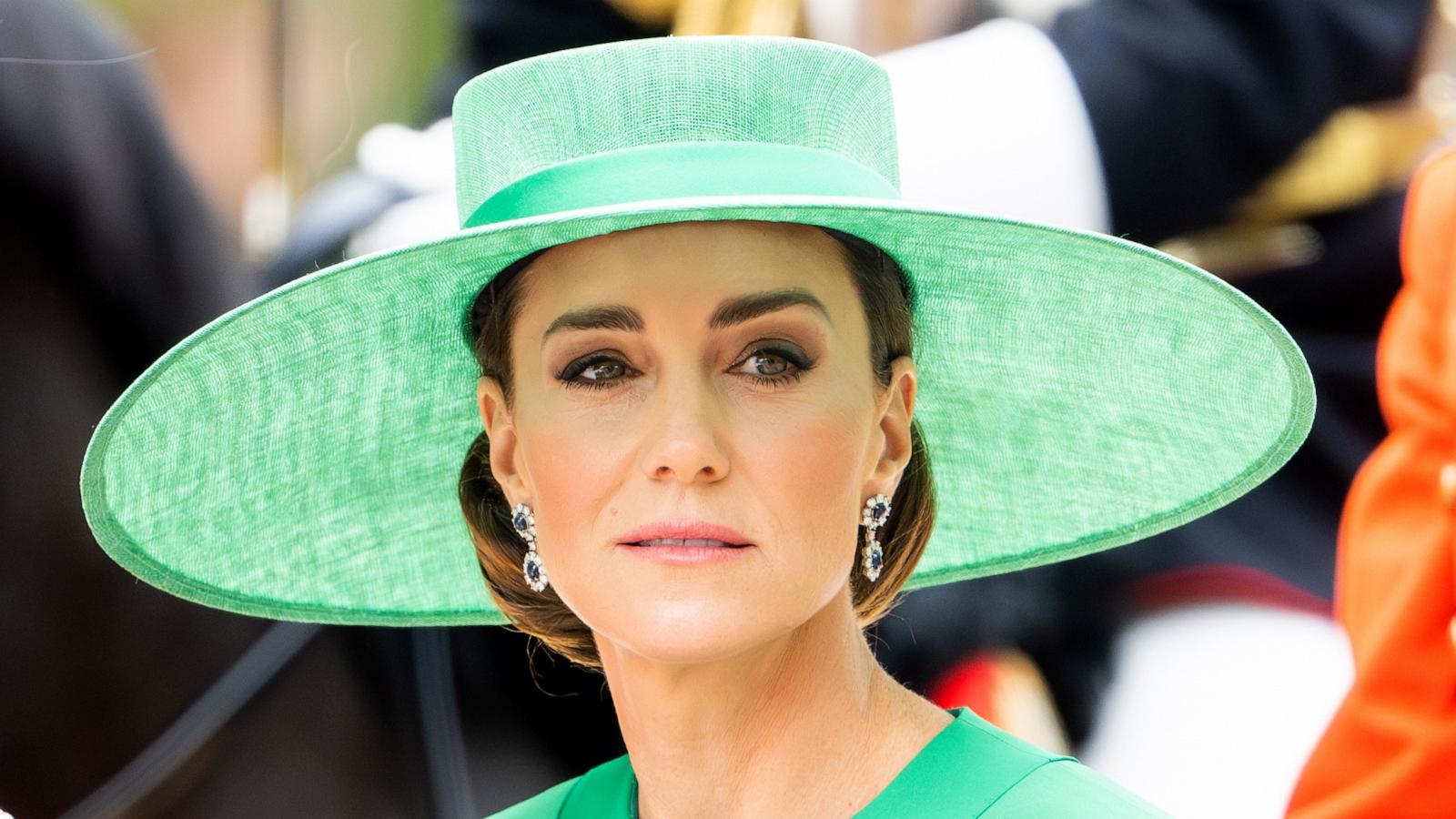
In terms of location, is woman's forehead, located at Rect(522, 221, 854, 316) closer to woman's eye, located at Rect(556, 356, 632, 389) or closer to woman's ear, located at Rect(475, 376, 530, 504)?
woman's eye, located at Rect(556, 356, 632, 389)

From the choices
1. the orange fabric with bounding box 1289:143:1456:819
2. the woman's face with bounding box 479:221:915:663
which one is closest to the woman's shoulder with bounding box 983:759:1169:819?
the woman's face with bounding box 479:221:915:663

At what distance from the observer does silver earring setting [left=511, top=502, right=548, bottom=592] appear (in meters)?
1.62

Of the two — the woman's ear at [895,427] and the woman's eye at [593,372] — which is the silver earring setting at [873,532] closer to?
the woman's ear at [895,427]

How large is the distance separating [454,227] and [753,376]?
1.01 m

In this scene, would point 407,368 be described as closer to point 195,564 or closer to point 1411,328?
point 195,564

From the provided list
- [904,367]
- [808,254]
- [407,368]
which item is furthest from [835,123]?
[407,368]

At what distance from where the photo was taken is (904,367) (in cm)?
163

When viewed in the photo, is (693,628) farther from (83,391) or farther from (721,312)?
(83,391)

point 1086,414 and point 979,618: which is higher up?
point 1086,414

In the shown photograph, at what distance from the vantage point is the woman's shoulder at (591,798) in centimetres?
177

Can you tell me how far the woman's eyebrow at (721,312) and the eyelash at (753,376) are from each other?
3 cm

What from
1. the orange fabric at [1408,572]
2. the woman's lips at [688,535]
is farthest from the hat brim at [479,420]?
the orange fabric at [1408,572]

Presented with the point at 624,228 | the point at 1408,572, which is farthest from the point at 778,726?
the point at 1408,572

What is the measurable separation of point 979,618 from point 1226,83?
847mm
